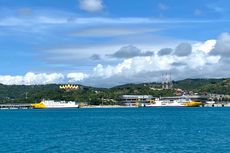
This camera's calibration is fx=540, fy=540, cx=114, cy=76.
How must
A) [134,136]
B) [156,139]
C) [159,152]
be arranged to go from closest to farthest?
[159,152]
[156,139]
[134,136]

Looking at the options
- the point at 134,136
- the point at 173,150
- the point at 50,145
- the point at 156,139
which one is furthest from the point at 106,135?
the point at 173,150

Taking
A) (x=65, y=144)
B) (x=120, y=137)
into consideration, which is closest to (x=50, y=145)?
(x=65, y=144)

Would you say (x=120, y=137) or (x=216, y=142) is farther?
(x=120, y=137)

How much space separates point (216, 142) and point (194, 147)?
322 inches

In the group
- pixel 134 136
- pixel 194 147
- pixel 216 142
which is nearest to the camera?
pixel 194 147

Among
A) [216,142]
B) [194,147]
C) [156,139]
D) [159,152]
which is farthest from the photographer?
[156,139]

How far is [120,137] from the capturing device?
108 m

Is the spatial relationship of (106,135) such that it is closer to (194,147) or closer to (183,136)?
(183,136)

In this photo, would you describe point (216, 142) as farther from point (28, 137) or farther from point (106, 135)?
point (28, 137)

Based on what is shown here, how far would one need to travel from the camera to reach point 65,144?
3730 inches

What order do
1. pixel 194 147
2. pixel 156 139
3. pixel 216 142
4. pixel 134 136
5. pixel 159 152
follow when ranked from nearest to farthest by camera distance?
pixel 159 152 → pixel 194 147 → pixel 216 142 → pixel 156 139 → pixel 134 136

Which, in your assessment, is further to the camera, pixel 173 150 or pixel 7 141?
pixel 7 141

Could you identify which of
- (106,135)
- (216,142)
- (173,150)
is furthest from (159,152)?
(106,135)

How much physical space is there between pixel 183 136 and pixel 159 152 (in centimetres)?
2655
